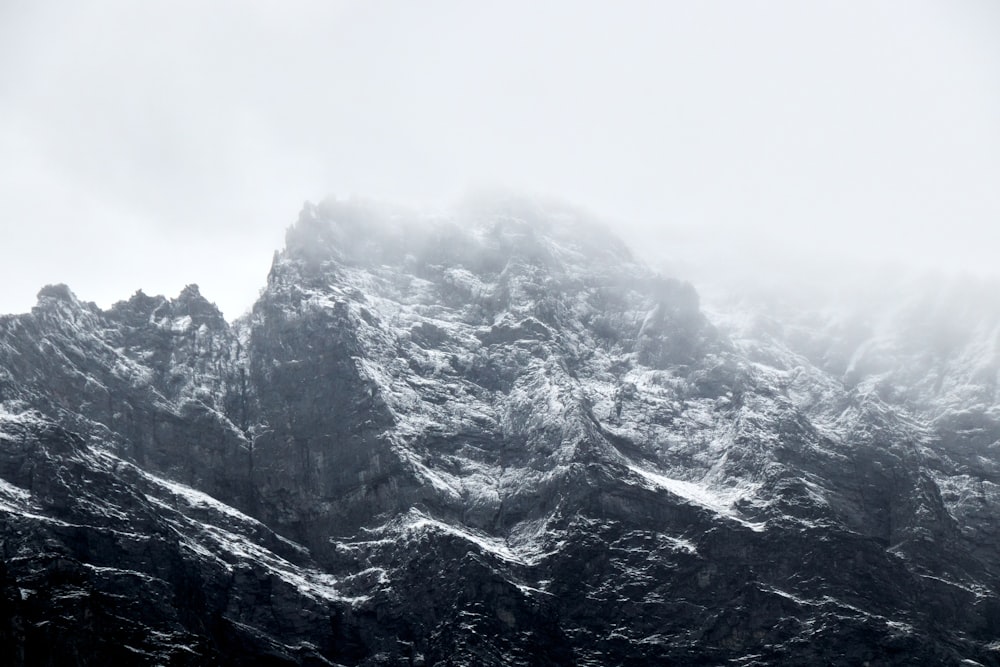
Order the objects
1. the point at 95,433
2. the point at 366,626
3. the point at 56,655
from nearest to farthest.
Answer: the point at 56,655
the point at 366,626
the point at 95,433

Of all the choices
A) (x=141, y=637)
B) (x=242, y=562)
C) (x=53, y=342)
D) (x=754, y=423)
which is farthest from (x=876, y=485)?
(x=53, y=342)

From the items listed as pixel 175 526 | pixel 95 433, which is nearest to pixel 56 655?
pixel 175 526

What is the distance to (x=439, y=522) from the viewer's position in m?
173

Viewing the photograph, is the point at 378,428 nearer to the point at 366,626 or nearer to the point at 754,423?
the point at 366,626

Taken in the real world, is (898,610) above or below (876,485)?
below

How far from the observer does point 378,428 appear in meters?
186

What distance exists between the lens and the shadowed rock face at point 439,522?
516ft

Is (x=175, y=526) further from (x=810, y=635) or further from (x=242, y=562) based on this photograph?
(x=810, y=635)

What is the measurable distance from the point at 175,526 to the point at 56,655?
26.9 metres

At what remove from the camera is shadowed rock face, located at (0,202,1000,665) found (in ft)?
516

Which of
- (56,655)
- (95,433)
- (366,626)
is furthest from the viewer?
(95,433)

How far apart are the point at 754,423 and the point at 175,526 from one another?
76.3 metres

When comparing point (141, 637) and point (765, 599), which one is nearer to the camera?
point (141, 637)

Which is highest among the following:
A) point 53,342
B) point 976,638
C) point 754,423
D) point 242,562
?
point 53,342
